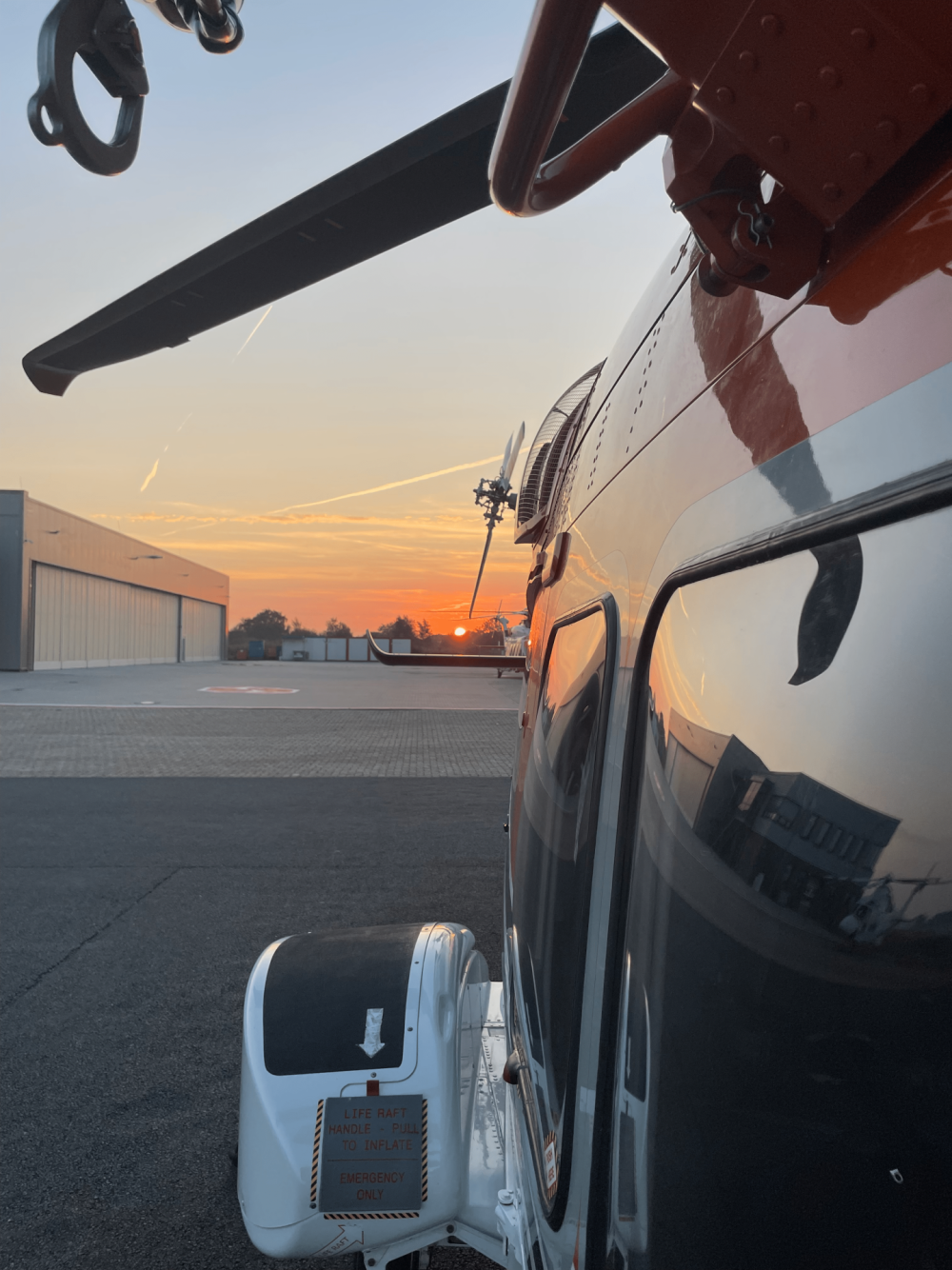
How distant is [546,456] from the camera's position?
9.53 ft

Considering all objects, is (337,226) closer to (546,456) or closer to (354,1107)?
(546,456)

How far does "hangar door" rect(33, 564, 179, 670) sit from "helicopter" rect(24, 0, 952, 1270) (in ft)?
132

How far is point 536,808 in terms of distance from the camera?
6.63 feet

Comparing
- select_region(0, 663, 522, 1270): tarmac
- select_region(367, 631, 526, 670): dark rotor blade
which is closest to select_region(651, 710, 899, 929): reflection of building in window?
select_region(367, 631, 526, 670): dark rotor blade

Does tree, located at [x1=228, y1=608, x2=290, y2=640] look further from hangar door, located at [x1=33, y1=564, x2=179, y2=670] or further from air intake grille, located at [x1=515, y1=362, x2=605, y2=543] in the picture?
air intake grille, located at [x1=515, y1=362, x2=605, y2=543]

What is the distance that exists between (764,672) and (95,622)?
47.8m

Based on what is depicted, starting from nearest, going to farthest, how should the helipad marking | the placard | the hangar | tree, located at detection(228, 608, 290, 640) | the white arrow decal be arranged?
the placard → the white arrow decal → the helipad marking → the hangar → tree, located at detection(228, 608, 290, 640)

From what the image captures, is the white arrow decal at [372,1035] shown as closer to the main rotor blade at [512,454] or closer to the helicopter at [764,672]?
the helicopter at [764,672]

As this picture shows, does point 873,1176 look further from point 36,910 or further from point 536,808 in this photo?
point 36,910

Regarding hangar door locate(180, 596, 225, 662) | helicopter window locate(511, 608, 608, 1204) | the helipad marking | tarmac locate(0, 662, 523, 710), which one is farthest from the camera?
hangar door locate(180, 596, 225, 662)

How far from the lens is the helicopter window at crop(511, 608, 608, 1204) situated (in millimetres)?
1379

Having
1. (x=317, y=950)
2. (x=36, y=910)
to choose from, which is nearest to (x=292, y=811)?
(x=36, y=910)

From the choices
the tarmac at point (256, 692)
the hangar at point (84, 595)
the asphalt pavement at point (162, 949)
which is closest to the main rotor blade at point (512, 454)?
the asphalt pavement at point (162, 949)

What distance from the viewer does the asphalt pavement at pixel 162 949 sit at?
9.52 feet
